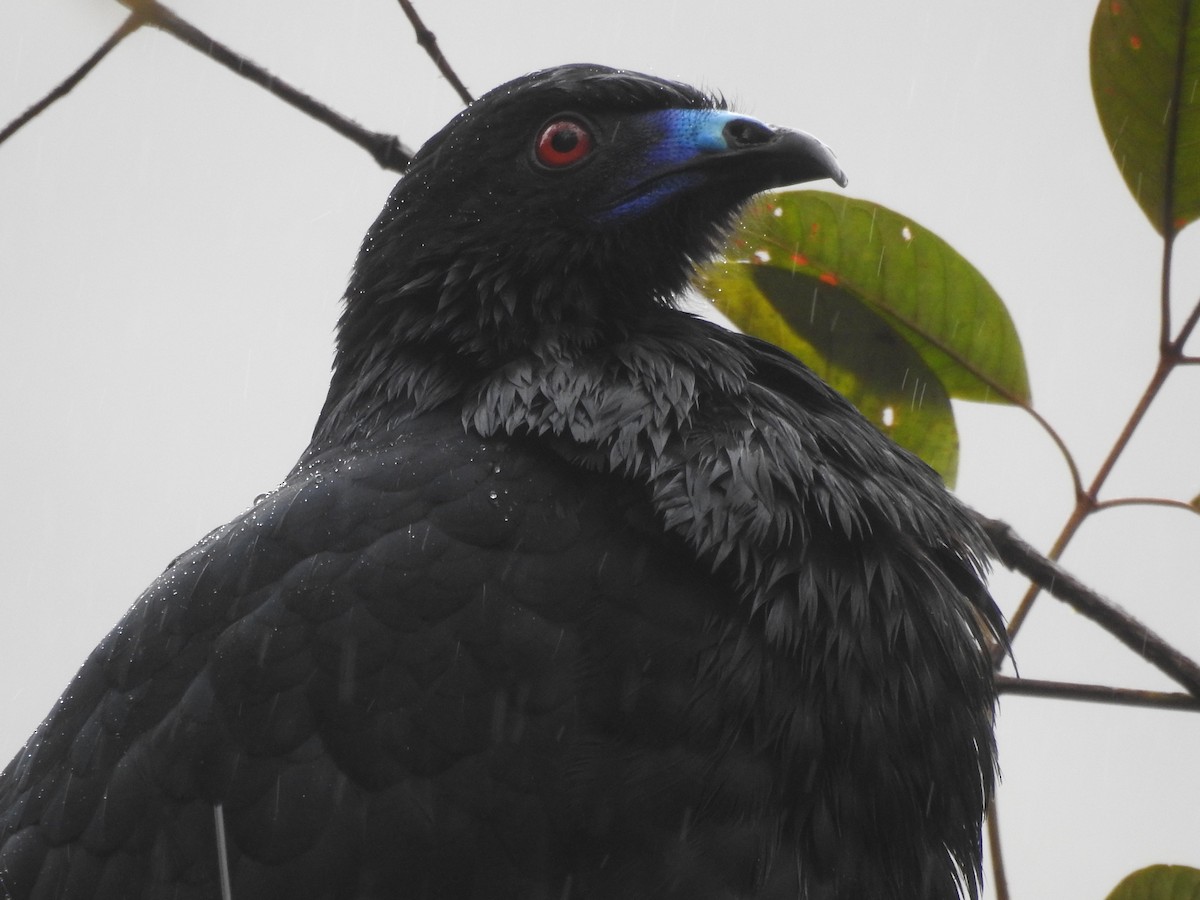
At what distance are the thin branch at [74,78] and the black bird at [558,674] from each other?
845 mm

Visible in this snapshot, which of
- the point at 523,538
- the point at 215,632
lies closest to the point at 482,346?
the point at 523,538

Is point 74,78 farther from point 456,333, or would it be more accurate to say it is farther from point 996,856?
point 996,856

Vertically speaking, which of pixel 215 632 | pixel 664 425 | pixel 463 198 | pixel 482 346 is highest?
pixel 463 198

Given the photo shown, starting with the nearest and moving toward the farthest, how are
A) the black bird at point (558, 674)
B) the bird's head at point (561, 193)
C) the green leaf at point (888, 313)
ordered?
the black bird at point (558, 674) → the bird's head at point (561, 193) → the green leaf at point (888, 313)

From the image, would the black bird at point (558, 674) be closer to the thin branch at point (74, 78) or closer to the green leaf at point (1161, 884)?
the green leaf at point (1161, 884)

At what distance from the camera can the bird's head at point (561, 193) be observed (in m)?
3.28

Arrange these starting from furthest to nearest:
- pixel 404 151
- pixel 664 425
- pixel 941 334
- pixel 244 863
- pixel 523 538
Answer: pixel 941 334, pixel 404 151, pixel 664 425, pixel 523 538, pixel 244 863

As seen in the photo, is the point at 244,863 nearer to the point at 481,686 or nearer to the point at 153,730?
the point at 153,730

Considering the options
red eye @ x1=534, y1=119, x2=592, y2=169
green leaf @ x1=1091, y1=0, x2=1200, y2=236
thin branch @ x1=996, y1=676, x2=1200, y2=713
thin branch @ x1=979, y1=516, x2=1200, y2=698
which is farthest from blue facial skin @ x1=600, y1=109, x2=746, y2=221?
thin branch @ x1=996, y1=676, x2=1200, y2=713

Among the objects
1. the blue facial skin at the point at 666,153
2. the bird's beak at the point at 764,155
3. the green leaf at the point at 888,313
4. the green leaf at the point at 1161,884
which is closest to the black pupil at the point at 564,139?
the blue facial skin at the point at 666,153

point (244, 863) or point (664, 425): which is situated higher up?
point (664, 425)

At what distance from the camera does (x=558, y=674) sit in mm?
2568

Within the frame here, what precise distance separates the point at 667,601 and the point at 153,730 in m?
0.90

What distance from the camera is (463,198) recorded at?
3383 mm
